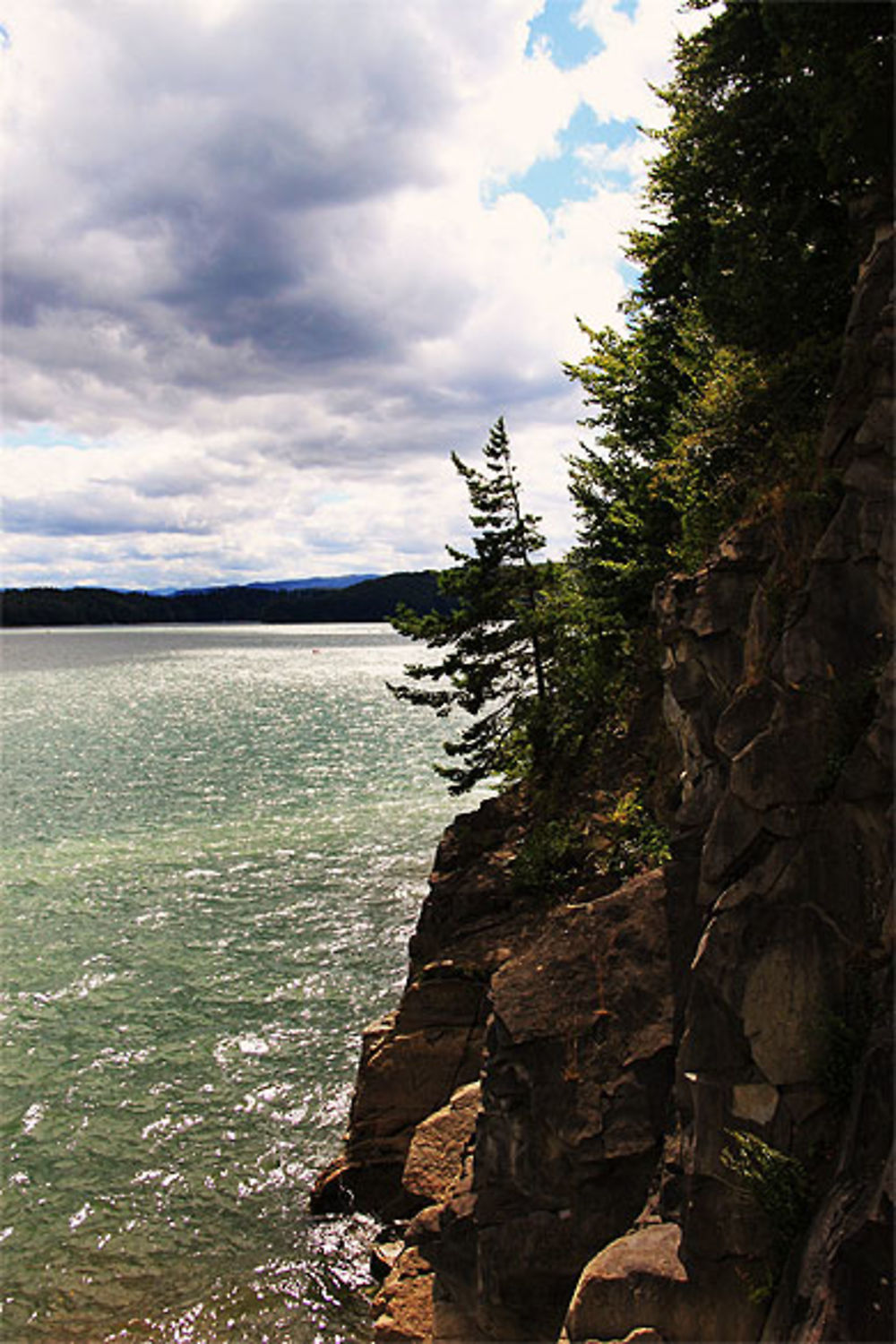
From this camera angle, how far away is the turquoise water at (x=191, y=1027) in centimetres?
1579

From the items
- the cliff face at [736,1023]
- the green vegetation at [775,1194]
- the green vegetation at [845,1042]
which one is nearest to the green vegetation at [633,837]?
the cliff face at [736,1023]

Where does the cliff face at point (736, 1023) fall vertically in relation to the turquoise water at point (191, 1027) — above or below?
above

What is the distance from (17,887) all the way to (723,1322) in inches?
1340

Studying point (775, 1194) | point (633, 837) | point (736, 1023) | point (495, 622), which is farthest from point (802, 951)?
point (495, 622)

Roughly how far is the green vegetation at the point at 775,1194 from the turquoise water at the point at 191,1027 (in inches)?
364

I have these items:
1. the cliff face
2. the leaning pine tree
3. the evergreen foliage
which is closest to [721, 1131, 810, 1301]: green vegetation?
the cliff face

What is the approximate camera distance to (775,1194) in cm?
899

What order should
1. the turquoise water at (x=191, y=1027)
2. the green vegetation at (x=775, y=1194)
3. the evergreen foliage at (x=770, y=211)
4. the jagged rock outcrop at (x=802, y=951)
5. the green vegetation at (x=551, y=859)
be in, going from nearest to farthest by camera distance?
the jagged rock outcrop at (x=802, y=951) → the green vegetation at (x=775, y=1194) → the evergreen foliage at (x=770, y=211) → the turquoise water at (x=191, y=1027) → the green vegetation at (x=551, y=859)

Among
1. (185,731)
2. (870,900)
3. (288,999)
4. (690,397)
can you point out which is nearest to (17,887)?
(288,999)

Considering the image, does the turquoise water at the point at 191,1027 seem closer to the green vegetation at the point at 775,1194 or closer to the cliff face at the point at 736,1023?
the cliff face at the point at 736,1023

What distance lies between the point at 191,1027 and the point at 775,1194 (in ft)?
65.4

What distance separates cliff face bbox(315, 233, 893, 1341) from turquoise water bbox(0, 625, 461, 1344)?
470 cm

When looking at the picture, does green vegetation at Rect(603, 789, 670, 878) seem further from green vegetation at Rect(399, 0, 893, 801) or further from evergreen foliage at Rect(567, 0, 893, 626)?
evergreen foliage at Rect(567, 0, 893, 626)

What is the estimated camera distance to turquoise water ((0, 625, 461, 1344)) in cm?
1579
